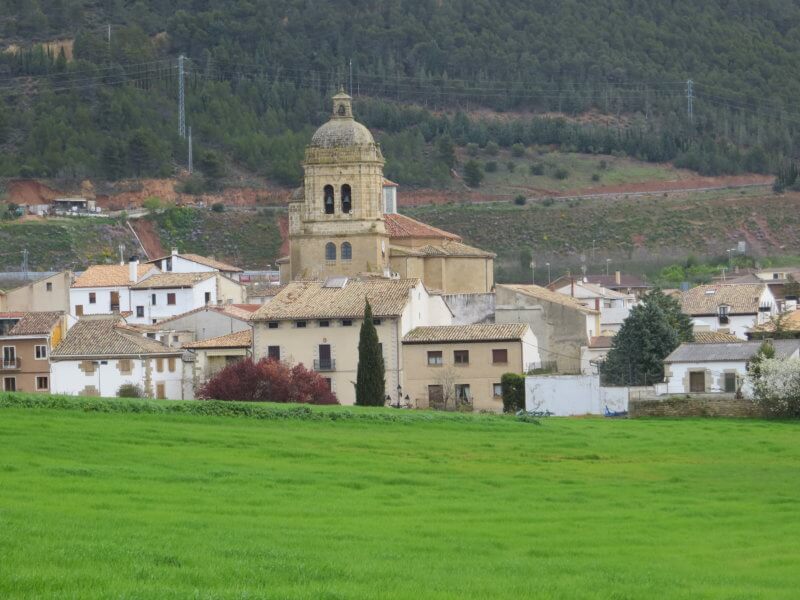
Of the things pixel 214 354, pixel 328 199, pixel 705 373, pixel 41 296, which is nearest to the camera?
pixel 705 373

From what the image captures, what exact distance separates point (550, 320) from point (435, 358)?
45.0ft

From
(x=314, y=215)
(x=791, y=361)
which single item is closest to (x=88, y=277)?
(x=314, y=215)

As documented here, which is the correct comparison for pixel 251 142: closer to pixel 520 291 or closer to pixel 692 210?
pixel 692 210

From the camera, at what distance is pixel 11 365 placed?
7338 cm

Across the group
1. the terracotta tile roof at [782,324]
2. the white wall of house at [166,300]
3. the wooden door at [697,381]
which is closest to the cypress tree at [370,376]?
the wooden door at [697,381]

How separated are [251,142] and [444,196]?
17.4 meters

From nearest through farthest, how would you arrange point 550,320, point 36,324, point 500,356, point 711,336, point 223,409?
point 223,409 → point 500,356 → point 36,324 → point 711,336 → point 550,320

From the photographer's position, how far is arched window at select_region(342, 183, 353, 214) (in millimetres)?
90812

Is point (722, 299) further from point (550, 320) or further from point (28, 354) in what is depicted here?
point (28, 354)

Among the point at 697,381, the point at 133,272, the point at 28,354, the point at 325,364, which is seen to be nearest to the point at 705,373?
the point at 697,381

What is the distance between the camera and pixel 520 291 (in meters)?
85.2

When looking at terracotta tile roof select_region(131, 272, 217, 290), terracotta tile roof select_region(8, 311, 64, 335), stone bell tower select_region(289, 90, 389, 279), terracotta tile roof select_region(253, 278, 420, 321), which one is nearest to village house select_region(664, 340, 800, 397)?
terracotta tile roof select_region(253, 278, 420, 321)

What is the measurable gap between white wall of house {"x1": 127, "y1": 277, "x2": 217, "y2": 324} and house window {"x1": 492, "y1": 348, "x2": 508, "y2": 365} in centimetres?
3037

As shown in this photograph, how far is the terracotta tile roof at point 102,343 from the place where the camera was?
237ft
